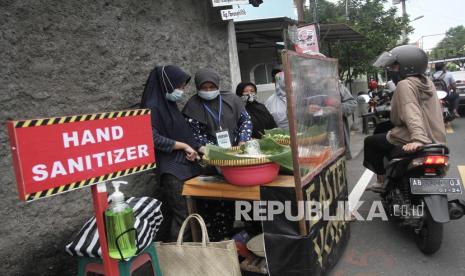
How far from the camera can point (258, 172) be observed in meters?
2.58

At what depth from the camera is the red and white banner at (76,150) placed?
160 centimetres

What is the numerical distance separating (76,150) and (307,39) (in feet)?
19.2

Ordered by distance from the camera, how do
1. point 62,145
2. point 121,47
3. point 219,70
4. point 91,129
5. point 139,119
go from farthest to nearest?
point 219,70, point 121,47, point 139,119, point 91,129, point 62,145

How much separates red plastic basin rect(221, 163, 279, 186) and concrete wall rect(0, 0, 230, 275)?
4.14 ft

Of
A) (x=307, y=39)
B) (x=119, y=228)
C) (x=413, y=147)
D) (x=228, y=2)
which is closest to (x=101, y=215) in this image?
(x=119, y=228)

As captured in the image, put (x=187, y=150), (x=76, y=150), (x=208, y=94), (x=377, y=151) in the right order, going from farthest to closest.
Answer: (x=377, y=151), (x=208, y=94), (x=187, y=150), (x=76, y=150)

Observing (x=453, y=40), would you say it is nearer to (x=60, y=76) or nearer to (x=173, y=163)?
(x=173, y=163)

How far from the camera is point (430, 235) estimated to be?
3.11m

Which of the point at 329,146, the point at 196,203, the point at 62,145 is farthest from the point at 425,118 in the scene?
the point at 62,145

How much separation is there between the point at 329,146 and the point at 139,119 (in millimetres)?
1840

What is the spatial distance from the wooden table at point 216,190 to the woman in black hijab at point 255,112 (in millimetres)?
1401

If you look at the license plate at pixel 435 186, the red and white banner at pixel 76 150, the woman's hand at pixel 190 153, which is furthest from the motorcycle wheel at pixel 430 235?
the red and white banner at pixel 76 150

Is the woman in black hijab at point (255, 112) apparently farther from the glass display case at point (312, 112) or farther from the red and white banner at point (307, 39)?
the red and white banner at point (307, 39)

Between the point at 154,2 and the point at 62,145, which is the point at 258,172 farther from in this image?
the point at 154,2
